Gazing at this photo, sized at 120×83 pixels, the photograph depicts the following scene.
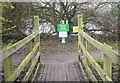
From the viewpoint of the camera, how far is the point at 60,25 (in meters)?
10.5

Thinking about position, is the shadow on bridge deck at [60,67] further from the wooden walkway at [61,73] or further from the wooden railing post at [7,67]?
the wooden railing post at [7,67]

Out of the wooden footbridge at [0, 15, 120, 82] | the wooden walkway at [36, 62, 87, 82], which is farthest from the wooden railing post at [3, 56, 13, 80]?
the wooden walkway at [36, 62, 87, 82]

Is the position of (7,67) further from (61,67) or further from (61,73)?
(61,67)

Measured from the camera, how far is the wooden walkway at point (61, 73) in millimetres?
4791

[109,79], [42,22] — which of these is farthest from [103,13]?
[109,79]

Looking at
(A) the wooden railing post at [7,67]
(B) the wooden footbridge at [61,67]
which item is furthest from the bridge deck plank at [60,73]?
(A) the wooden railing post at [7,67]

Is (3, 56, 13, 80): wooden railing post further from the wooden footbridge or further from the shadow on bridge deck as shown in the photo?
the shadow on bridge deck

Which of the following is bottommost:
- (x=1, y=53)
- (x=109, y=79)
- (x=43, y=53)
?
(x=43, y=53)

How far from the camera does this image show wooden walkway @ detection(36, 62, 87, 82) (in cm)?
479

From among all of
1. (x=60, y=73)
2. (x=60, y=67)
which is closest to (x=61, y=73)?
(x=60, y=73)

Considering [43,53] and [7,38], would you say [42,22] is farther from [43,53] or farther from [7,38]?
[43,53]

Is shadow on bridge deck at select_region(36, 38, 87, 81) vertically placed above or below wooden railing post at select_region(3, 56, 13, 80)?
below

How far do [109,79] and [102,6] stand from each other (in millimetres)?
8767

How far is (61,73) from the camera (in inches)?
207
